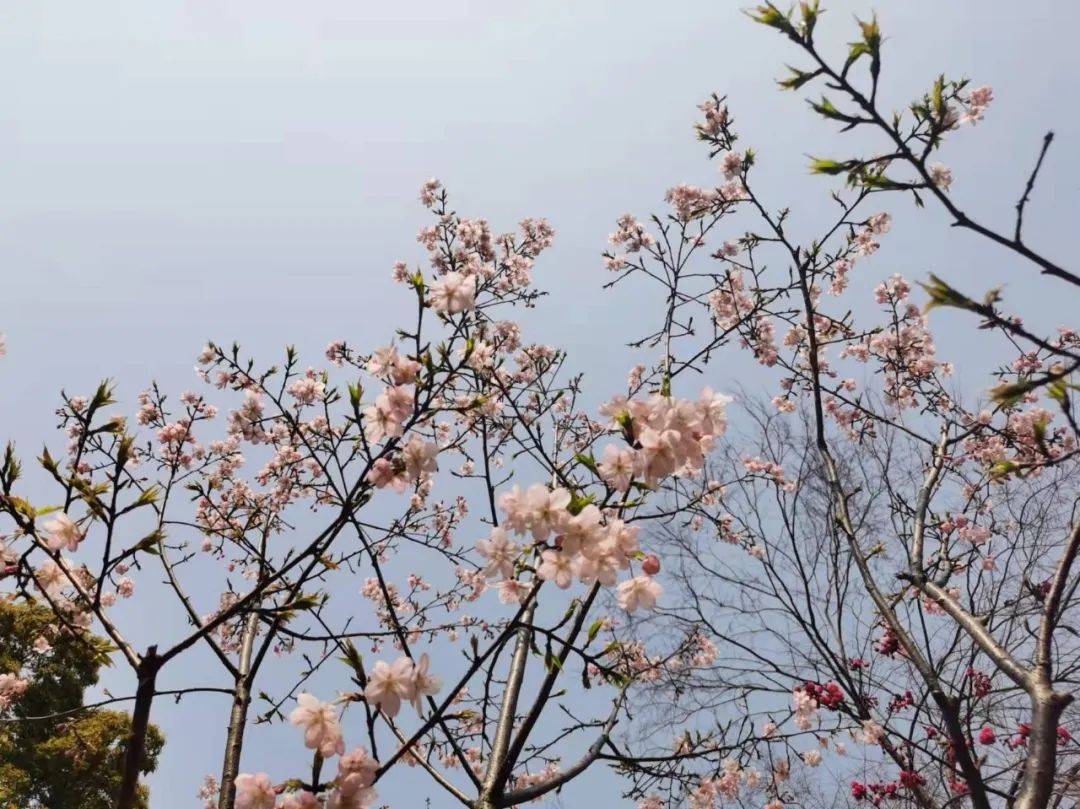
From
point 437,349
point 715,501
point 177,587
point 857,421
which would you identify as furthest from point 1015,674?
point 857,421

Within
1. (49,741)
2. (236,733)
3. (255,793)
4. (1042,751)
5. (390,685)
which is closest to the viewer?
(255,793)

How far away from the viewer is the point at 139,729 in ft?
6.27

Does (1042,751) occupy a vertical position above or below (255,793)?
above

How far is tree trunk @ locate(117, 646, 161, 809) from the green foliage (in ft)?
30.7

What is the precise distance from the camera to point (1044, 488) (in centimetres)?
641

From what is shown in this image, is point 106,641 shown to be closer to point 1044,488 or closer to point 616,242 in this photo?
point 616,242

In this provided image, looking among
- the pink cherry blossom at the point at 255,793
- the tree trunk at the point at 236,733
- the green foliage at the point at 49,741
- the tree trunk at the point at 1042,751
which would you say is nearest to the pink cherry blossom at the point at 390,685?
the pink cherry blossom at the point at 255,793

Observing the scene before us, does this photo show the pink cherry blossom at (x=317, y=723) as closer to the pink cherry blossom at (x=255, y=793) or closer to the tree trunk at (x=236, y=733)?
the pink cherry blossom at (x=255, y=793)

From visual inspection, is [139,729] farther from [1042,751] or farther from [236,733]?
[1042,751]

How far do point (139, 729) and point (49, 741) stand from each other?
34.1ft

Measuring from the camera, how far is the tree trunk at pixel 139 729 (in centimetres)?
178

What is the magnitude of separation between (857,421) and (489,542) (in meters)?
6.64

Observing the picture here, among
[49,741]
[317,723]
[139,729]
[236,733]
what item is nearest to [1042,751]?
[317,723]

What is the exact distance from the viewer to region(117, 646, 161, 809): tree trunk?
1.78 meters
